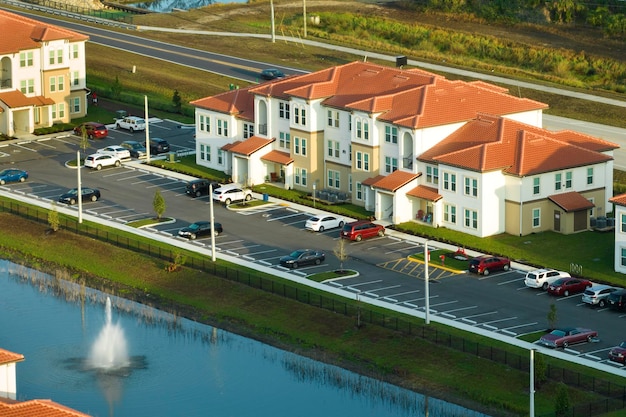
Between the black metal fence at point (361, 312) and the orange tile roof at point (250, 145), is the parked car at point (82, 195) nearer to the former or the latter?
the black metal fence at point (361, 312)

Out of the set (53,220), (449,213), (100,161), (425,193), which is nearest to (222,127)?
(100,161)

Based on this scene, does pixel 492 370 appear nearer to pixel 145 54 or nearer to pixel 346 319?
pixel 346 319

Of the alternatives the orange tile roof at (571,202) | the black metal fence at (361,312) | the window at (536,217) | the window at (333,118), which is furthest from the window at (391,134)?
the black metal fence at (361,312)

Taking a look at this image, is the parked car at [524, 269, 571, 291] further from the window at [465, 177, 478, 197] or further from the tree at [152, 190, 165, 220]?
the tree at [152, 190, 165, 220]

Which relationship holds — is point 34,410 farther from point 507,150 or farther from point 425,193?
point 507,150

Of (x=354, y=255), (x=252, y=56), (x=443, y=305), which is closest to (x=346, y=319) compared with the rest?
(x=443, y=305)

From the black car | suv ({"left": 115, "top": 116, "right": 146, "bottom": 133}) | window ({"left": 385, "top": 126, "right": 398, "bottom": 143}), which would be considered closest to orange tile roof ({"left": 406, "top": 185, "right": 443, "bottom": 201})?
window ({"left": 385, "top": 126, "right": 398, "bottom": 143})
